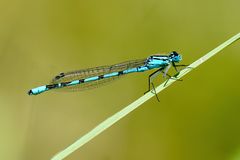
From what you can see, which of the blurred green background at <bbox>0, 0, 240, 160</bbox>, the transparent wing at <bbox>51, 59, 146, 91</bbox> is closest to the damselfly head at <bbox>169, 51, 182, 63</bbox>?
the blurred green background at <bbox>0, 0, 240, 160</bbox>

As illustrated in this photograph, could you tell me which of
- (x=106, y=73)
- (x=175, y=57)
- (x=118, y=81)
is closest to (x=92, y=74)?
(x=106, y=73)

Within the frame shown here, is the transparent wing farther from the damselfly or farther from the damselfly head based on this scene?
the damselfly head

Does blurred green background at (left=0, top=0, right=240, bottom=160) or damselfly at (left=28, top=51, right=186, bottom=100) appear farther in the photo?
damselfly at (left=28, top=51, right=186, bottom=100)

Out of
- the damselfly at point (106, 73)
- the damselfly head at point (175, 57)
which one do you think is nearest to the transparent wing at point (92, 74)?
the damselfly at point (106, 73)

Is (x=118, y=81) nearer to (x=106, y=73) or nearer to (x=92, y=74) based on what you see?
Result: (x=106, y=73)

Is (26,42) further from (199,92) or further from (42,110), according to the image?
(199,92)

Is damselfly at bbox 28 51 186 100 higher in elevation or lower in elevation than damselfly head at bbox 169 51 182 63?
higher

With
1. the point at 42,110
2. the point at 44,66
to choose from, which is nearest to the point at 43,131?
the point at 42,110

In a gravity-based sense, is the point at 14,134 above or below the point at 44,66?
below
